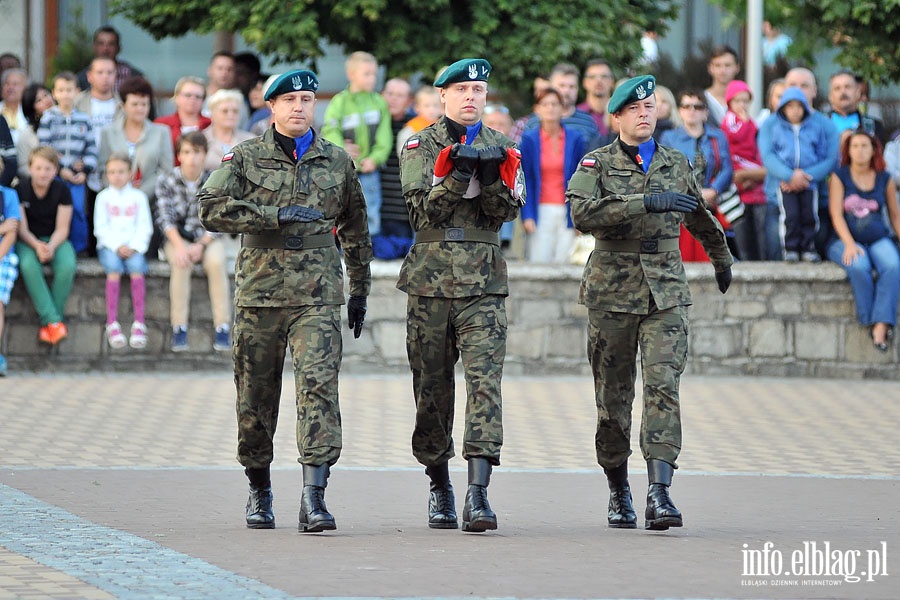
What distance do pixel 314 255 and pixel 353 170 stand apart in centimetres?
46

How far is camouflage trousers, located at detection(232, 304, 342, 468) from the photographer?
776 centimetres

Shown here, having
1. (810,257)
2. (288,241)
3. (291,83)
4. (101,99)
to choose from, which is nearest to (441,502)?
(288,241)

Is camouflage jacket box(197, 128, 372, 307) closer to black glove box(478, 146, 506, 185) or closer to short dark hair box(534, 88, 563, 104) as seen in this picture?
black glove box(478, 146, 506, 185)

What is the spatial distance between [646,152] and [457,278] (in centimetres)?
108

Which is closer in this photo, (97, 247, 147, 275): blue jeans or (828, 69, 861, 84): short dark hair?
(97, 247, 147, 275): blue jeans

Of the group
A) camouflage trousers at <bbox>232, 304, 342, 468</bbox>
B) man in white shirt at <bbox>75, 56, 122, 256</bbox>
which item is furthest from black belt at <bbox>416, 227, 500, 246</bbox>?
man in white shirt at <bbox>75, 56, 122, 256</bbox>

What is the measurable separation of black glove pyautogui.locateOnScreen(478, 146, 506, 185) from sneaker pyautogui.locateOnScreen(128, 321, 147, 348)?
7.20 metres

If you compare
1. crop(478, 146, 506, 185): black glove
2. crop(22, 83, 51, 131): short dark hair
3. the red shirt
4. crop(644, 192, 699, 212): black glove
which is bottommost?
crop(644, 192, 699, 212): black glove

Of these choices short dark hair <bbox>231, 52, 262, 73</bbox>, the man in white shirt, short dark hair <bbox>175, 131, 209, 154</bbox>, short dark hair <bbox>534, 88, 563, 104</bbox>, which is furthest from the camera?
short dark hair <bbox>231, 52, 262, 73</bbox>

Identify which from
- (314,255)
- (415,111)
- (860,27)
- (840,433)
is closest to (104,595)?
(314,255)

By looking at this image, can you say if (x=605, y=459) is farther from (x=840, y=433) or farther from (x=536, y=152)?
(x=536, y=152)

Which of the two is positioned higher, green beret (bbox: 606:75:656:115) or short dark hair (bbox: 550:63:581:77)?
short dark hair (bbox: 550:63:581:77)

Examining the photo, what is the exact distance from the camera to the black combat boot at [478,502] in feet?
25.3

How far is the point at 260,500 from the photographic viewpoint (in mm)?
7977
